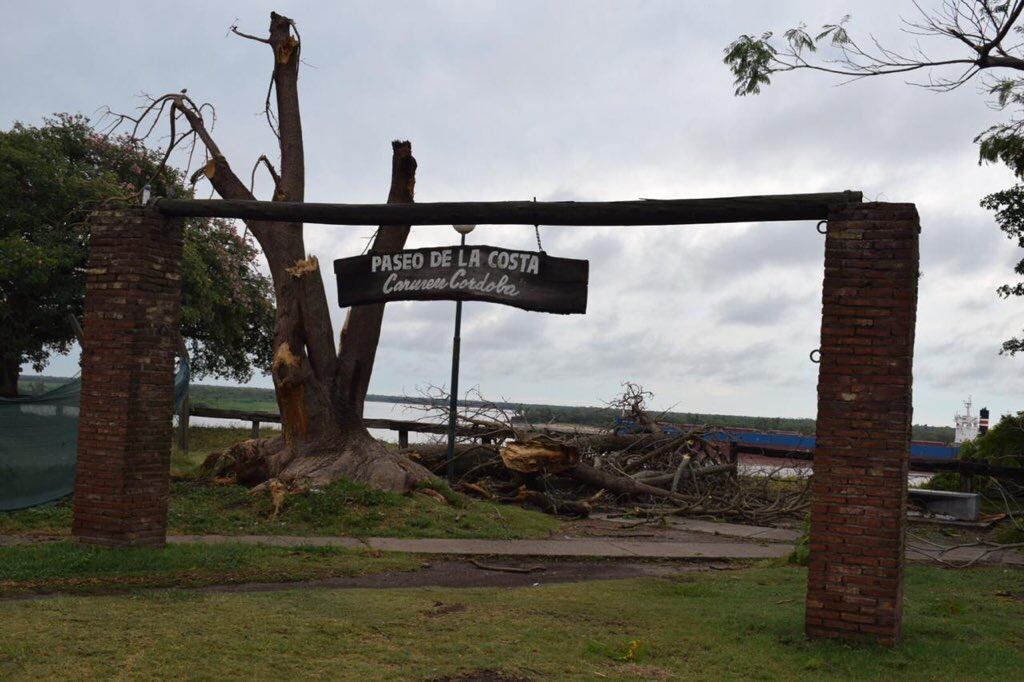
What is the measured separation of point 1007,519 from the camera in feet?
56.5

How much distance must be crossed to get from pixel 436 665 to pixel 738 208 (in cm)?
462

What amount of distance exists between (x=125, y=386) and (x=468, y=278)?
3754 mm

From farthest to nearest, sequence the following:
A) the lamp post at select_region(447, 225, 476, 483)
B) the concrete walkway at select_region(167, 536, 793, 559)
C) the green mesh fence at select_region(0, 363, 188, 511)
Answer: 1. the lamp post at select_region(447, 225, 476, 483)
2. the green mesh fence at select_region(0, 363, 188, 511)
3. the concrete walkway at select_region(167, 536, 793, 559)

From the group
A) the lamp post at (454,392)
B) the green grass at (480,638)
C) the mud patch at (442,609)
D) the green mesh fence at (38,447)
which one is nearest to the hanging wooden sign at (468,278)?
the green grass at (480,638)

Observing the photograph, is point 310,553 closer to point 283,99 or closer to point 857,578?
point 857,578

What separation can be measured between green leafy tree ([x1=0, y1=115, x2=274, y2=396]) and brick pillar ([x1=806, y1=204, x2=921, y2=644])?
1614 centimetres

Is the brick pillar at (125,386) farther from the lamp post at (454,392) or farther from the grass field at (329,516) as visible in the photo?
the lamp post at (454,392)

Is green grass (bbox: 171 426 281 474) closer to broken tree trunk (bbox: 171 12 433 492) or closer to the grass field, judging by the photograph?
broken tree trunk (bbox: 171 12 433 492)

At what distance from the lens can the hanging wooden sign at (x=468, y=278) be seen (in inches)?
388

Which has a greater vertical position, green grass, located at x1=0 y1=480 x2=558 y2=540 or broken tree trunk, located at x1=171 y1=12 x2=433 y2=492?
broken tree trunk, located at x1=171 y1=12 x2=433 y2=492

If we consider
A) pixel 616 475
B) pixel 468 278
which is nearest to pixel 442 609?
pixel 468 278

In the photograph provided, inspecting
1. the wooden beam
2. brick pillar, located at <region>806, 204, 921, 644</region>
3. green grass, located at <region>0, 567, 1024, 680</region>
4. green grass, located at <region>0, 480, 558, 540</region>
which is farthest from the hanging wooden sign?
green grass, located at <region>0, 480, 558, 540</region>

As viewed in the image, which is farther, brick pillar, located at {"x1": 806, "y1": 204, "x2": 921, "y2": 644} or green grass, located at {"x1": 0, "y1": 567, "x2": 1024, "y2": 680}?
brick pillar, located at {"x1": 806, "y1": 204, "x2": 921, "y2": 644}

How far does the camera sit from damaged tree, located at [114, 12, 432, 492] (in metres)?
14.7
